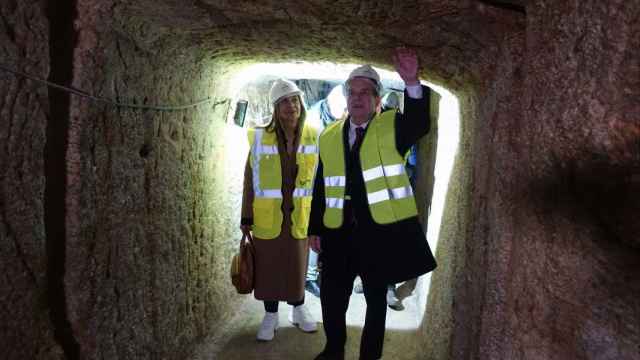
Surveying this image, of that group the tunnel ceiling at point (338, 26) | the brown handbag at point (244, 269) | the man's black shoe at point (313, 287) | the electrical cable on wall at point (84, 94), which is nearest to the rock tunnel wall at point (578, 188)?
the tunnel ceiling at point (338, 26)

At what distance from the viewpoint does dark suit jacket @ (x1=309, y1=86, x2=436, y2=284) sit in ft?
7.26

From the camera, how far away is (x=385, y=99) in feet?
13.7

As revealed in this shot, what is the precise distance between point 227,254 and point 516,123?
2746 mm

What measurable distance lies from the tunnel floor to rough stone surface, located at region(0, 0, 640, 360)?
0.34 meters

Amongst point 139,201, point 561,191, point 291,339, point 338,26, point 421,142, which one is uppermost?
point 338,26

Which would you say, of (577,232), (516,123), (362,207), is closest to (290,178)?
(362,207)

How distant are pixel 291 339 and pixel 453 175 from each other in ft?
5.11

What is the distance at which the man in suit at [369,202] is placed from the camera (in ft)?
7.50

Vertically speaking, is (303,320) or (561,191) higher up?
(561,191)

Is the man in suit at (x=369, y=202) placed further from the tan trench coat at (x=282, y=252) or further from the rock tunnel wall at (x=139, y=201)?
the rock tunnel wall at (x=139, y=201)

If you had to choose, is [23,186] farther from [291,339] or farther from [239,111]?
[239,111]

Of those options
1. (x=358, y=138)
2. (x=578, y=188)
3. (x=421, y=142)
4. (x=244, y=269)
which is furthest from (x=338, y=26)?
(x=421, y=142)

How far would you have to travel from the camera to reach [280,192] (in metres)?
3.09

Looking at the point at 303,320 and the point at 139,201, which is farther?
the point at 303,320
